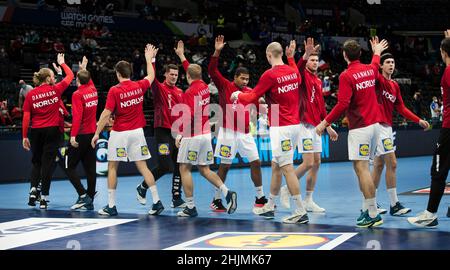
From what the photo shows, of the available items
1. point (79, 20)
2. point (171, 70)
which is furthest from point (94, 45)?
point (171, 70)

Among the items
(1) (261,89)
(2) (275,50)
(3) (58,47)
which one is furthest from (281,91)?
(3) (58,47)

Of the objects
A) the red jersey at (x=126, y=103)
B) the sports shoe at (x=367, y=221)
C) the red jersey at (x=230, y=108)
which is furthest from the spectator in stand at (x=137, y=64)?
the sports shoe at (x=367, y=221)

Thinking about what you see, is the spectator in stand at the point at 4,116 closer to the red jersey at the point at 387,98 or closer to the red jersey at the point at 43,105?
the red jersey at the point at 43,105

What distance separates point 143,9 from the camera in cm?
2967

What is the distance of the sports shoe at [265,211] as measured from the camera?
9297mm

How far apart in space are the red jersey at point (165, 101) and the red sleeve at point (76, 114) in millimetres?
1135

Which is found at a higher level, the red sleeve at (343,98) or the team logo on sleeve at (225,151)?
the red sleeve at (343,98)

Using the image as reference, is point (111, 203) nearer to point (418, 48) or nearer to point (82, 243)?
point (82, 243)

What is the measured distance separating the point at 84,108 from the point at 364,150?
4654 mm

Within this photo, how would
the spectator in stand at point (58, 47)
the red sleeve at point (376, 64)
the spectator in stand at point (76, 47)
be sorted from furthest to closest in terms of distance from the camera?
the spectator in stand at point (76, 47)
the spectator in stand at point (58, 47)
the red sleeve at point (376, 64)

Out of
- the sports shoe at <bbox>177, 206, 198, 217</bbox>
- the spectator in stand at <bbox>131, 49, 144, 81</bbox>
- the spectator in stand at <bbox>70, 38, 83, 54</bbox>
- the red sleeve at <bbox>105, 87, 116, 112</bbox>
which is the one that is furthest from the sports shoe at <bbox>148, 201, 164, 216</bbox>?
the spectator in stand at <bbox>70, 38, 83, 54</bbox>

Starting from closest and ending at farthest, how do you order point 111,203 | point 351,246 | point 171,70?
point 351,246
point 111,203
point 171,70

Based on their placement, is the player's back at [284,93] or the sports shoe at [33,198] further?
the sports shoe at [33,198]

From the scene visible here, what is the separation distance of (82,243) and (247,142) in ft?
11.3
